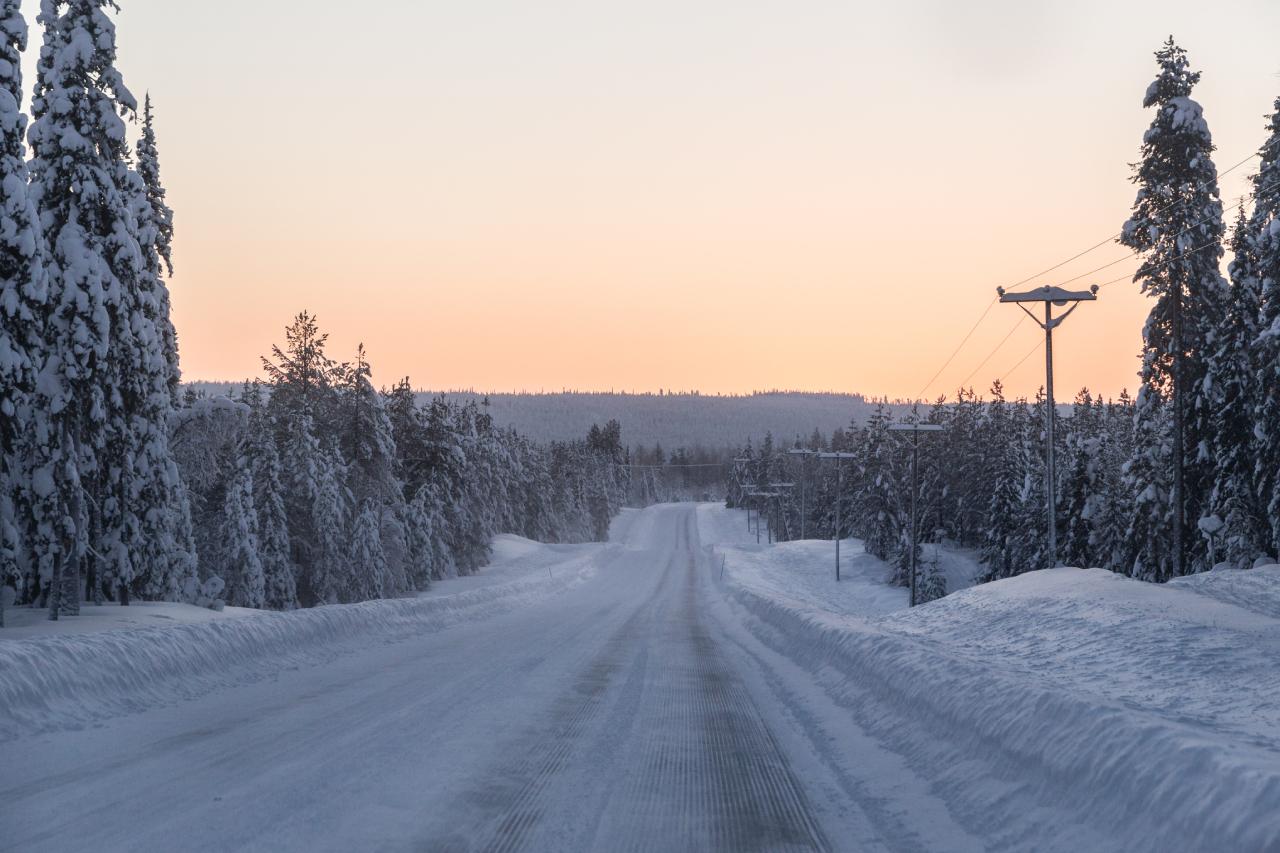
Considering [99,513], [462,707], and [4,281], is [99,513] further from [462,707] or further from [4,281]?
[462,707]

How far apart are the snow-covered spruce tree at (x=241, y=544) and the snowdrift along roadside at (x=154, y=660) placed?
67.4ft

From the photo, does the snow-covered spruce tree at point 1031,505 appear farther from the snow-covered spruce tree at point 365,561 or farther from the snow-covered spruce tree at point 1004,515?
the snow-covered spruce tree at point 365,561

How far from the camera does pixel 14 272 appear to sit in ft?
75.9

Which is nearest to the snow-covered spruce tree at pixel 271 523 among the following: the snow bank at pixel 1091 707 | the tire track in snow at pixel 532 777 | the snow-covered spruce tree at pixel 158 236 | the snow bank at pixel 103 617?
the snow-covered spruce tree at pixel 158 236

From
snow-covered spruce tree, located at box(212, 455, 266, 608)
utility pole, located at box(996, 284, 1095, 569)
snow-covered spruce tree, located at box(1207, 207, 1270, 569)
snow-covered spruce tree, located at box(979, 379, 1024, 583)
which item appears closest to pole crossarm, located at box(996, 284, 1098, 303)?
utility pole, located at box(996, 284, 1095, 569)

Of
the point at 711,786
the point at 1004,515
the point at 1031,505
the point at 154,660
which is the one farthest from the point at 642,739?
the point at 1004,515

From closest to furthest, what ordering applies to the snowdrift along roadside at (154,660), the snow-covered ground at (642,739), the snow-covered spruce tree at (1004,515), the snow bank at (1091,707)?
the snow bank at (1091,707)
the snow-covered ground at (642,739)
the snowdrift along roadside at (154,660)
the snow-covered spruce tree at (1004,515)

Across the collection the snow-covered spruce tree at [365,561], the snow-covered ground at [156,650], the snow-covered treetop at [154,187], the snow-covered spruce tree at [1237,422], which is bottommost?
the snow-covered spruce tree at [365,561]

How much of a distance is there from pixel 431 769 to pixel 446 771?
0.43 ft

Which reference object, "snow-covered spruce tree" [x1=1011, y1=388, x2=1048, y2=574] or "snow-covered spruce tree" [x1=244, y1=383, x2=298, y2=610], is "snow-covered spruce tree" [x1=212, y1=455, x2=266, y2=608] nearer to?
"snow-covered spruce tree" [x1=244, y1=383, x2=298, y2=610]

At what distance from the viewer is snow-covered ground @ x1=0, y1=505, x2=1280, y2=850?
6.44 meters

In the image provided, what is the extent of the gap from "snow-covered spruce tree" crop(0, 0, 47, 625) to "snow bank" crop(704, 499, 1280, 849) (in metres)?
17.8

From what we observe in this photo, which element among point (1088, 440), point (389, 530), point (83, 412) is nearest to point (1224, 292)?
point (1088, 440)

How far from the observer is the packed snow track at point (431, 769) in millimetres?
6512
